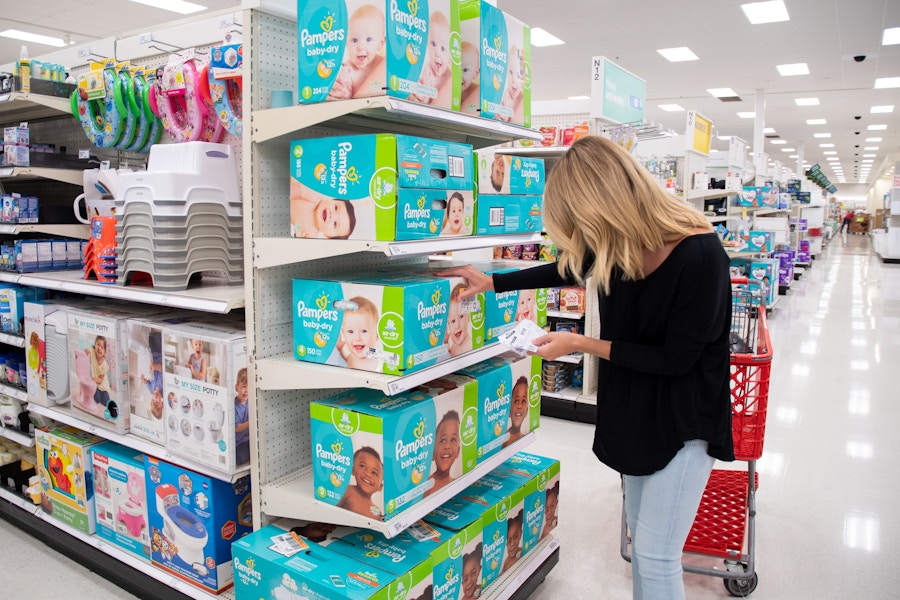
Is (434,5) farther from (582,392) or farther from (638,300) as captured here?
(582,392)

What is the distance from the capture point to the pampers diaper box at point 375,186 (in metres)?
1.81

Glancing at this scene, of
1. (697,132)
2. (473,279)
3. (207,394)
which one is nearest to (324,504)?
(207,394)

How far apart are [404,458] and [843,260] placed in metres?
21.4

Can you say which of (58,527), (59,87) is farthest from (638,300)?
(59,87)

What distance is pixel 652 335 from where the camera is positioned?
71.3 inches

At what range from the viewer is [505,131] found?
91.3 inches

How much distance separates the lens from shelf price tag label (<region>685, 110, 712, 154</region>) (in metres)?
6.79

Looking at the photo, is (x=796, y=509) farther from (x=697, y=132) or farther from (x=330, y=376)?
(x=697, y=132)

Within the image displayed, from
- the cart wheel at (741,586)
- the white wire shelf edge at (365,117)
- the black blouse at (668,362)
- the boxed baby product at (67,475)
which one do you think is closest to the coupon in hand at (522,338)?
the black blouse at (668,362)

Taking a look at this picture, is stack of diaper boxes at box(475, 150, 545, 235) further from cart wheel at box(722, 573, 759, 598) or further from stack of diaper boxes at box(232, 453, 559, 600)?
cart wheel at box(722, 573, 759, 598)

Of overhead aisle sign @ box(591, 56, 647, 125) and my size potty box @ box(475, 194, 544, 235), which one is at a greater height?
overhead aisle sign @ box(591, 56, 647, 125)

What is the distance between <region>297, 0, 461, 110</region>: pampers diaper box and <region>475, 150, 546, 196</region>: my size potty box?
0.35 m

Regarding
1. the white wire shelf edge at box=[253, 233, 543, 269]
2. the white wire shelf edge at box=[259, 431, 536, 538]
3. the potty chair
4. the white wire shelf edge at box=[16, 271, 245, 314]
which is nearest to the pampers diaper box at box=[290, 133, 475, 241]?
the white wire shelf edge at box=[253, 233, 543, 269]

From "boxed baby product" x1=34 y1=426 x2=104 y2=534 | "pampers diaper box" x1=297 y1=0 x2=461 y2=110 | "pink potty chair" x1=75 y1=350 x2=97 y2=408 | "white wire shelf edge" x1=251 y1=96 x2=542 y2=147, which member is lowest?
"boxed baby product" x1=34 y1=426 x2=104 y2=534
